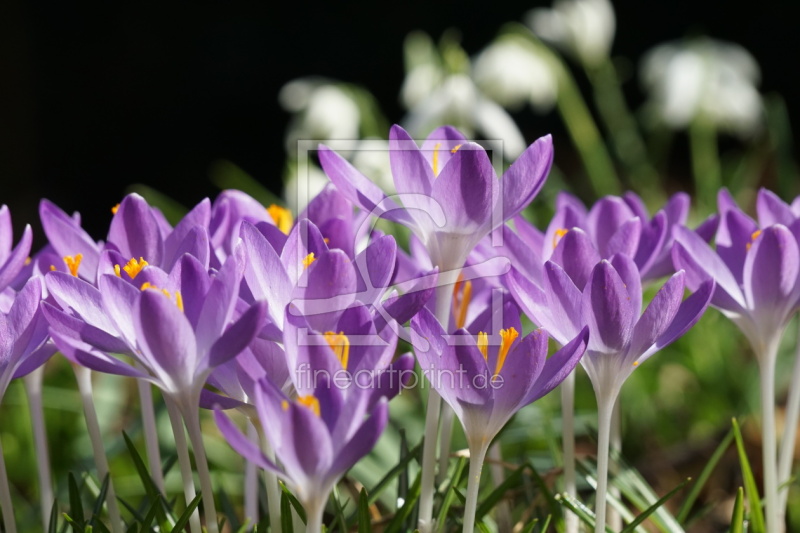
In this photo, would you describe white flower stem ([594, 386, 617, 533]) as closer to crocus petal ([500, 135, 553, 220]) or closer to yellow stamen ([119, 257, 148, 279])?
crocus petal ([500, 135, 553, 220])

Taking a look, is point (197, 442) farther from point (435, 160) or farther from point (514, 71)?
point (514, 71)

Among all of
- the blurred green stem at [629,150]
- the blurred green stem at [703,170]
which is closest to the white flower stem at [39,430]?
the blurred green stem at [703,170]

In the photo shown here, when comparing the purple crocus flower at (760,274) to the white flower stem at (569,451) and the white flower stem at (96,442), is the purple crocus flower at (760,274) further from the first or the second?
the white flower stem at (96,442)

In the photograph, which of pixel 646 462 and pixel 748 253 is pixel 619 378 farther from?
pixel 646 462

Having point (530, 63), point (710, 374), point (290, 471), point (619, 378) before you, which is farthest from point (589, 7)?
point (290, 471)

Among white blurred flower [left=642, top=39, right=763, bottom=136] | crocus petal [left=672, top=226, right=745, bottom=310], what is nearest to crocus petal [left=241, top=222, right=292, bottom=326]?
crocus petal [left=672, top=226, right=745, bottom=310]
